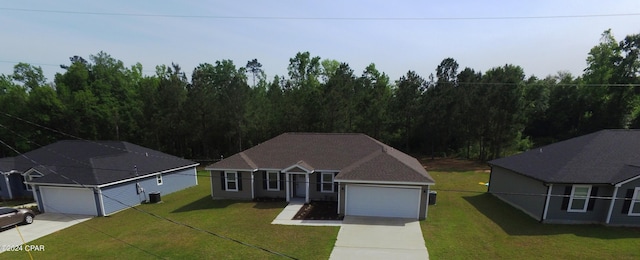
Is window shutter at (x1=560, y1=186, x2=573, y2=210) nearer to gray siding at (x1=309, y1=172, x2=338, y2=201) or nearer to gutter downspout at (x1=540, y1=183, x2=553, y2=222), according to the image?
gutter downspout at (x1=540, y1=183, x2=553, y2=222)

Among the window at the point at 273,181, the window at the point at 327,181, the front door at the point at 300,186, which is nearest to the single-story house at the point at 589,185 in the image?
the window at the point at 327,181

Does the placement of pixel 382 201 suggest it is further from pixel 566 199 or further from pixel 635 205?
pixel 635 205

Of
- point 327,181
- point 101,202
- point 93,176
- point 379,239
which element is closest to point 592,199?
point 379,239

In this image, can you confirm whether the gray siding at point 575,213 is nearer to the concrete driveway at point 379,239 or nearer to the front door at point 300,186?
the concrete driveway at point 379,239

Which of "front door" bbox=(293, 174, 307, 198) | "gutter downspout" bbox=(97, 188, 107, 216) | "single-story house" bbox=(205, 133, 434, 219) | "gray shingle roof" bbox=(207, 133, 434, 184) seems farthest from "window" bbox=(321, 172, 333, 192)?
"gutter downspout" bbox=(97, 188, 107, 216)

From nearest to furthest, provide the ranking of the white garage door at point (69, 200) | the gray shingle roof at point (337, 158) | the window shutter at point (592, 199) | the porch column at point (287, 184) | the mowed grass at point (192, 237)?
the mowed grass at point (192, 237) → the window shutter at point (592, 199) → the gray shingle roof at point (337, 158) → the white garage door at point (69, 200) → the porch column at point (287, 184)

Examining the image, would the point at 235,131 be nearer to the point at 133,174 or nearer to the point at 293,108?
the point at 293,108
